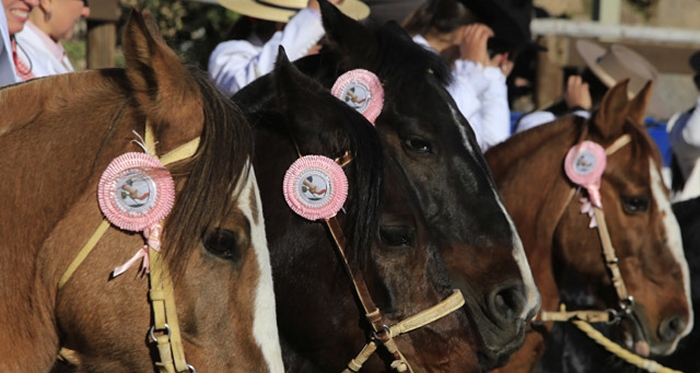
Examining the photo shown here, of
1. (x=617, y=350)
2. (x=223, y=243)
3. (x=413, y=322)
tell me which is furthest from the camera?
(x=617, y=350)

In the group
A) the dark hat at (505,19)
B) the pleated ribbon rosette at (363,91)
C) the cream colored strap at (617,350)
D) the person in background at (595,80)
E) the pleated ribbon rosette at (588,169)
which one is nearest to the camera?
the pleated ribbon rosette at (363,91)

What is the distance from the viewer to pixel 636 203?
4871mm

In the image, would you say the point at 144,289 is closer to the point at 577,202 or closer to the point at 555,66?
the point at 577,202

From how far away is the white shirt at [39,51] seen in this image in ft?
12.3

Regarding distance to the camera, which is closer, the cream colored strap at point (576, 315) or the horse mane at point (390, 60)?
the horse mane at point (390, 60)

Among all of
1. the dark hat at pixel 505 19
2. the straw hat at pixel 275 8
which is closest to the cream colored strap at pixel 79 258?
the straw hat at pixel 275 8

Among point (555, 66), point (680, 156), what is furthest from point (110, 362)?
point (555, 66)

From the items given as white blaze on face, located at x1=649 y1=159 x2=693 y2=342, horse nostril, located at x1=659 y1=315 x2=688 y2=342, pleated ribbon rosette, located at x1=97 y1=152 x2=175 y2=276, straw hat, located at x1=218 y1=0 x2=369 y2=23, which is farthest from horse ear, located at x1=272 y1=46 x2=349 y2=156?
horse nostril, located at x1=659 y1=315 x2=688 y2=342

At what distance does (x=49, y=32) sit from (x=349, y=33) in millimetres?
1181

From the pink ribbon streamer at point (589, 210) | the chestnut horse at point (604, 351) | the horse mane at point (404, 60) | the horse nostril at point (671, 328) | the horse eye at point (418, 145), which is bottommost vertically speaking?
the chestnut horse at point (604, 351)

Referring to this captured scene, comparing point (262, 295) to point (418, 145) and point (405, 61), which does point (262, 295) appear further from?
point (405, 61)

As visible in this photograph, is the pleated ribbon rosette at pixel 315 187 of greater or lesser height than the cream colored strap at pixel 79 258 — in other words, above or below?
below

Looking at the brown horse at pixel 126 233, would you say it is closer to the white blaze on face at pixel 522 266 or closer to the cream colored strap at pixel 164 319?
the cream colored strap at pixel 164 319

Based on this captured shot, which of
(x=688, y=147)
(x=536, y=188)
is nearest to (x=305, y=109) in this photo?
(x=536, y=188)
